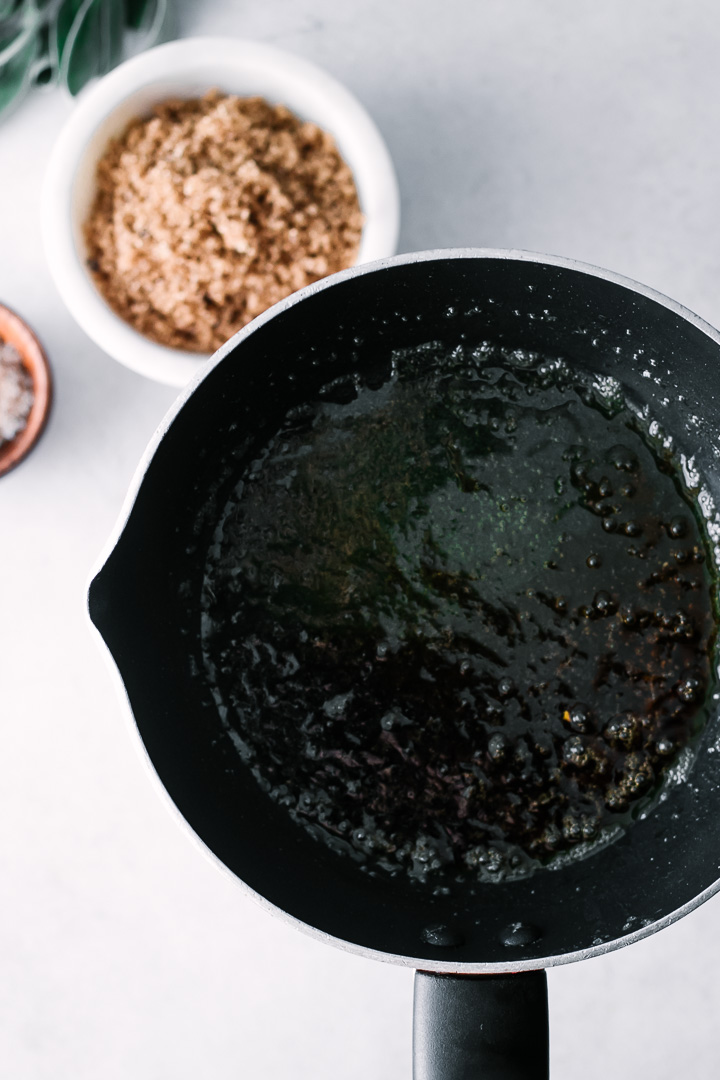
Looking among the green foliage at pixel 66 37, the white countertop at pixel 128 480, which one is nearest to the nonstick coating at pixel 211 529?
the white countertop at pixel 128 480

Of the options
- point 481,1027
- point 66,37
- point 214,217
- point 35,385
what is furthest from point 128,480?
point 481,1027

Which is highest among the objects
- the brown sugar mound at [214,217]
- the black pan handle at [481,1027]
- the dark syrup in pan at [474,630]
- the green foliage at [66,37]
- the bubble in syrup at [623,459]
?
the green foliage at [66,37]

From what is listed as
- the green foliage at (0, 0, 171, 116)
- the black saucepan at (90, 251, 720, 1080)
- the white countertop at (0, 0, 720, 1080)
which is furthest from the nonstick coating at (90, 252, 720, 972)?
the green foliage at (0, 0, 171, 116)

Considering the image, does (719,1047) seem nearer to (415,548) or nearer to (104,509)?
(415,548)

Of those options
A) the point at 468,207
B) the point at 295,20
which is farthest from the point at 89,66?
the point at 468,207

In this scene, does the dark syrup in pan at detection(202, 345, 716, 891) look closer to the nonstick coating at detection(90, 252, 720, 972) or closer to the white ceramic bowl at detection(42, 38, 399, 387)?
the nonstick coating at detection(90, 252, 720, 972)

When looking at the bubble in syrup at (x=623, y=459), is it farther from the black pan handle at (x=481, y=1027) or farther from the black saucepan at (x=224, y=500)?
the black pan handle at (x=481, y=1027)

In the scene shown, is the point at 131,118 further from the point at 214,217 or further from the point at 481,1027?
the point at 481,1027
